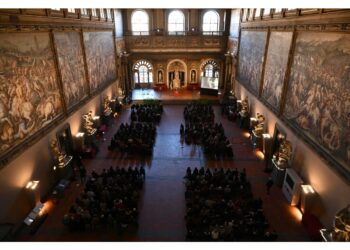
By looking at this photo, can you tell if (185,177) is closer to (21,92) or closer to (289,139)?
(289,139)

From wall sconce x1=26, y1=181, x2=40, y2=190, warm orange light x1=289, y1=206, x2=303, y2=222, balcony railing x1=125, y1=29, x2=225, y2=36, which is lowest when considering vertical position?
warm orange light x1=289, y1=206, x2=303, y2=222

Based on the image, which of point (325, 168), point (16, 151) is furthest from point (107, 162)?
point (325, 168)

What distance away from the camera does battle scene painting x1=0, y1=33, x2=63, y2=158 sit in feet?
28.9

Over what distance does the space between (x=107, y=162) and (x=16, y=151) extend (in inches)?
234

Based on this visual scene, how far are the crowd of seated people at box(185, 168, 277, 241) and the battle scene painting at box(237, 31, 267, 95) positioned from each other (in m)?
8.17

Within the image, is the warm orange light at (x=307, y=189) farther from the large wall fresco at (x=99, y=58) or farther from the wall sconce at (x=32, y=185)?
the large wall fresco at (x=99, y=58)

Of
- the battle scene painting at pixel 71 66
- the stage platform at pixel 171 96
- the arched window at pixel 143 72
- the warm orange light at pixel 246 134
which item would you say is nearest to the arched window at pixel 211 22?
the stage platform at pixel 171 96

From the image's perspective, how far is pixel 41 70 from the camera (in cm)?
1109

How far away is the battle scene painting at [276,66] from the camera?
1318 cm

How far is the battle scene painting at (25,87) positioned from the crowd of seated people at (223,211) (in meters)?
6.74

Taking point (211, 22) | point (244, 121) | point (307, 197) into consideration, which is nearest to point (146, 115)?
point (244, 121)

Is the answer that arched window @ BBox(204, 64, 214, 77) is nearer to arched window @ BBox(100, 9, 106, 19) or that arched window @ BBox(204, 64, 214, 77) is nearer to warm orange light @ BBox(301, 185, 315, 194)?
arched window @ BBox(100, 9, 106, 19)

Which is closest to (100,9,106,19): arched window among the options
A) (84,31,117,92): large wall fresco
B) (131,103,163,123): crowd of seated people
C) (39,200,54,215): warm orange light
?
(84,31,117,92): large wall fresco

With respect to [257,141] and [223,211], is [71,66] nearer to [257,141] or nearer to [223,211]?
[223,211]
